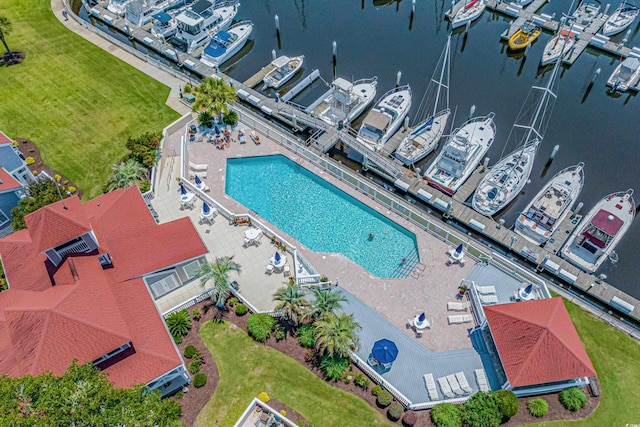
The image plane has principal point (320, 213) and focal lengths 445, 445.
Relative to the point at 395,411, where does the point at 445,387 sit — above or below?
above

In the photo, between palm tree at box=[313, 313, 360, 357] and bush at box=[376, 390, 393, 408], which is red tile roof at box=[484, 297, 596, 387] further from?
palm tree at box=[313, 313, 360, 357]

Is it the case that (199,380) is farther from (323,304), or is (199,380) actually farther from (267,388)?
(323,304)

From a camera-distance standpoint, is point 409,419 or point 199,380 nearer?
point 409,419

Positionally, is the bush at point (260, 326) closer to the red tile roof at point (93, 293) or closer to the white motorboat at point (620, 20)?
Result: the red tile roof at point (93, 293)

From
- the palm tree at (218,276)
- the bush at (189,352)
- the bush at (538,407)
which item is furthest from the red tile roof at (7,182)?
the bush at (538,407)

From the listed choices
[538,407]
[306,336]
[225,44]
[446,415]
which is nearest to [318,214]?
[306,336]

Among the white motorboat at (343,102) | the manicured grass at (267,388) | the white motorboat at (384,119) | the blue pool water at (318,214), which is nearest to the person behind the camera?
the manicured grass at (267,388)

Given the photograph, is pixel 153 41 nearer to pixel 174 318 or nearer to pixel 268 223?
pixel 268 223
